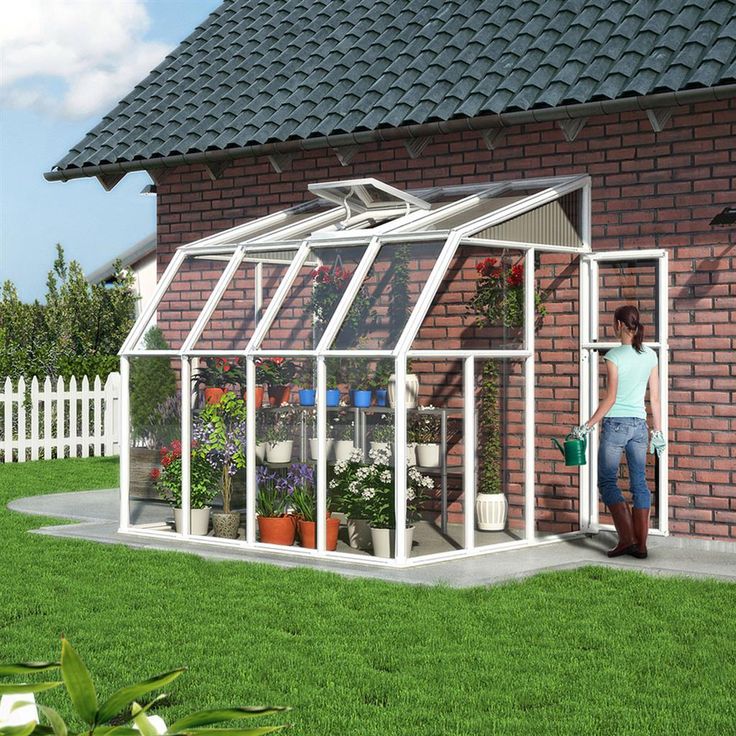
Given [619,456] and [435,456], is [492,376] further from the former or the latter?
[619,456]

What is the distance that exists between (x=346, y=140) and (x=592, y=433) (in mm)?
3402

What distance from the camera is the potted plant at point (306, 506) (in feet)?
33.2

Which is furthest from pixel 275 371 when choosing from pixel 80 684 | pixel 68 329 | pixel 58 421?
pixel 68 329

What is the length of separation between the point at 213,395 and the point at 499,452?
2432mm

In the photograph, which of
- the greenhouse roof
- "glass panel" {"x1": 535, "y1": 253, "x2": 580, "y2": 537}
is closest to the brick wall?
"glass panel" {"x1": 535, "y1": 253, "x2": 580, "y2": 537}

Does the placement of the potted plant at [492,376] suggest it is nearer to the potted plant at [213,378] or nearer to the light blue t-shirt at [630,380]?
the light blue t-shirt at [630,380]

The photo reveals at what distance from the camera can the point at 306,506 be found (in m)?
10.3

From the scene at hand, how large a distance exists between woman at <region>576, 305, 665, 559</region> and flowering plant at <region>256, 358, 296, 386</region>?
2.37 metres

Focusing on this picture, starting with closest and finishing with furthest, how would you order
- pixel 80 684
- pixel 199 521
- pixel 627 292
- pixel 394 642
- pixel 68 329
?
pixel 80 684
pixel 394 642
pixel 627 292
pixel 199 521
pixel 68 329

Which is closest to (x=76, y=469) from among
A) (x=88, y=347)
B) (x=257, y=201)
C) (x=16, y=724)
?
(x=88, y=347)

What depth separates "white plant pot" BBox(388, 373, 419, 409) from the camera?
9.64 m

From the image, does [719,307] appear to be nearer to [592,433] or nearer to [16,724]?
[592,433]

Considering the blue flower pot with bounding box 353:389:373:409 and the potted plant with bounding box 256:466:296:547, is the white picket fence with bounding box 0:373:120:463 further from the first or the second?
the blue flower pot with bounding box 353:389:373:409

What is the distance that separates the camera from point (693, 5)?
10906mm
